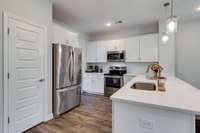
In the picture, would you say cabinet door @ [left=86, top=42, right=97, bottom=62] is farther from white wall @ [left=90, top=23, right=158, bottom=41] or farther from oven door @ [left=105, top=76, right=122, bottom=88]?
oven door @ [left=105, top=76, right=122, bottom=88]

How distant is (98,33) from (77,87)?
314 cm

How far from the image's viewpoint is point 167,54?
13.0ft

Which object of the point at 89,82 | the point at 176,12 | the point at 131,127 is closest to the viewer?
the point at 131,127

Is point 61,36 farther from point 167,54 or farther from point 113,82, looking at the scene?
point 167,54

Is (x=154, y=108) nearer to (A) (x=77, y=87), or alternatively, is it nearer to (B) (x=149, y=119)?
(B) (x=149, y=119)

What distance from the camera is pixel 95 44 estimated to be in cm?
551

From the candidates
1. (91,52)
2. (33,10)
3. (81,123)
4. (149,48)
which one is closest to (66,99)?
(81,123)

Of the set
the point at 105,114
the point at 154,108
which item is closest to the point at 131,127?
the point at 154,108

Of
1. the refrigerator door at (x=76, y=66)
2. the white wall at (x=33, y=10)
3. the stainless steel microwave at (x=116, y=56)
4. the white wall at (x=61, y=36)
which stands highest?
the white wall at (x=33, y=10)

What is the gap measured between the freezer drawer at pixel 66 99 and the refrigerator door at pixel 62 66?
0.57 ft

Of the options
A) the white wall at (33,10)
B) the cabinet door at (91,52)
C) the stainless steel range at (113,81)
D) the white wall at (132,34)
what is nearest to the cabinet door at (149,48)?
the white wall at (132,34)

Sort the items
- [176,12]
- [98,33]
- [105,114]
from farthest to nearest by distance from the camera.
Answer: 1. [98,33]
2. [176,12]
3. [105,114]

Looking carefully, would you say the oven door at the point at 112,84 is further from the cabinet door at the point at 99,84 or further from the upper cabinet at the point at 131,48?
the upper cabinet at the point at 131,48

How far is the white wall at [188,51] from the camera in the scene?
12.8ft
